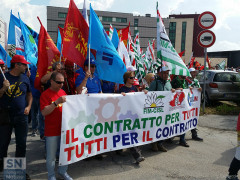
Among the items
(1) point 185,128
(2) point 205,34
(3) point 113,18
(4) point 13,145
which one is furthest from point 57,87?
(3) point 113,18

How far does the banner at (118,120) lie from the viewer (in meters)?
3.21

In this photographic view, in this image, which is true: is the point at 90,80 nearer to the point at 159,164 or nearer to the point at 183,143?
the point at 159,164

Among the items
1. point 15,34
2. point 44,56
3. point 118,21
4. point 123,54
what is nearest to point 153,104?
point 123,54

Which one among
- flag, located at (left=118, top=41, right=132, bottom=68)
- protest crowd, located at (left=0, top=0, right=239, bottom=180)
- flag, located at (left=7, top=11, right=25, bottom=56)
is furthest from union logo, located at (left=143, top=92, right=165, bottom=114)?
flag, located at (left=7, top=11, right=25, bottom=56)

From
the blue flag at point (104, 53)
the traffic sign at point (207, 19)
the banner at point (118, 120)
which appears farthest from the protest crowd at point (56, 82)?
the traffic sign at point (207, 19)

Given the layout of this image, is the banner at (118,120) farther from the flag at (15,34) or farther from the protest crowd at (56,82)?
the flag at (15,34)

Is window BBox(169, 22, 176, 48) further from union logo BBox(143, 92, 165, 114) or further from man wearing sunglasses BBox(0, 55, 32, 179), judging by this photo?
man wearing sunglasses BBox(0, 55, 32, 179)

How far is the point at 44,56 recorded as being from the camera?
4.09 meters

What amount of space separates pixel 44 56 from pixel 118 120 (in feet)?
6.04

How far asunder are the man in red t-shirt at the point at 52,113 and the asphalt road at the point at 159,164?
0.77 metres

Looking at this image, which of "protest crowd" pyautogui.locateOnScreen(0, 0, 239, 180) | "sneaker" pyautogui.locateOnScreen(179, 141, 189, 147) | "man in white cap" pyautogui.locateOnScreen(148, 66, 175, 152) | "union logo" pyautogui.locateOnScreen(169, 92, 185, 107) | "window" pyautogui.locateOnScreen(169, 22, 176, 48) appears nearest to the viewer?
"protest crowd" pyautogui.locateOnScreen(0, 0, 239, 180)

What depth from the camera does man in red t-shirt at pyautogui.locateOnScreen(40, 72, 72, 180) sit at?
2818 mm

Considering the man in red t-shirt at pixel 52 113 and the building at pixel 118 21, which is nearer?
the man in red t-shirt at pixel 52 113

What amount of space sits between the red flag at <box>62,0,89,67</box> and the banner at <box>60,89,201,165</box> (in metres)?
0.80
